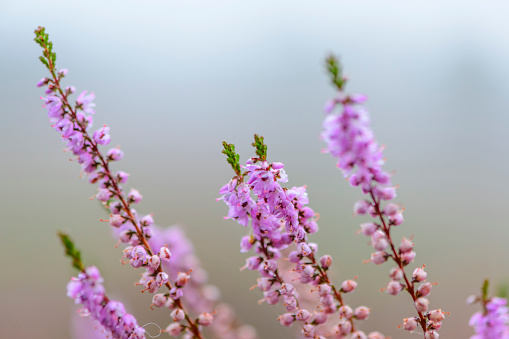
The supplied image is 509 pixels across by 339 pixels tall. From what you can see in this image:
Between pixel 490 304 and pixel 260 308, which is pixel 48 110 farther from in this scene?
pixel 260 308

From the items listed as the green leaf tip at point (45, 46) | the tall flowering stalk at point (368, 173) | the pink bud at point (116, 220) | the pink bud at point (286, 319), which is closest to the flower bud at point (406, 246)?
the tall flowering stalk at point (368, 173)

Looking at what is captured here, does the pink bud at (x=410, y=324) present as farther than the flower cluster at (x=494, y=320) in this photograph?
Yes

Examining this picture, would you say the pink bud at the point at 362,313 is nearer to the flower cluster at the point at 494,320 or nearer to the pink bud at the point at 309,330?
the pink bud at the point at 309,330

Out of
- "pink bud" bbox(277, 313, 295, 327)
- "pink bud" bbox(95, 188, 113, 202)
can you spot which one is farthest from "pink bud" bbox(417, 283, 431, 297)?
"pink bud" bbox(95, 188, 113, 202)

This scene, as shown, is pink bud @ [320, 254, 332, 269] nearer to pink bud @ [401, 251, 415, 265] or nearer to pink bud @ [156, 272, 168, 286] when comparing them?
pink bud @ [401, 251, 415, 265]

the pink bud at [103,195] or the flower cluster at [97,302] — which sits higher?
the pink bud at [103,195]

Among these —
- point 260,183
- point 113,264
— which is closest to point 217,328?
point 260,183

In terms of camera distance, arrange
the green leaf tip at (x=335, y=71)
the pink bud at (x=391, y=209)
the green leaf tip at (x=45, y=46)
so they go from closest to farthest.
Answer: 1. the green leaf tip at (x=335, y=71)
2. the pink bud at (x=391, y=209)
3. the green leaf tip at (x=45, y=46)

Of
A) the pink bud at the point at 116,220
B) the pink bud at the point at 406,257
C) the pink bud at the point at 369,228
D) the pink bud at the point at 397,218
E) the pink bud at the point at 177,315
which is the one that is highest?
the pink bud at the point at 116,220
